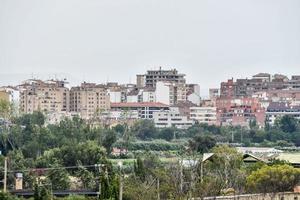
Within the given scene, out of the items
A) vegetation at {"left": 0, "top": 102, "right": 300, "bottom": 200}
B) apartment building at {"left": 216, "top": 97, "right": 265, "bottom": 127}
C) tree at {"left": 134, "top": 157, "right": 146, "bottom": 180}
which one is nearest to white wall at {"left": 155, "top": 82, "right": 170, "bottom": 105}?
apartment building at {"left": 216, "top": 97, "right": 265, "bottom": 127}

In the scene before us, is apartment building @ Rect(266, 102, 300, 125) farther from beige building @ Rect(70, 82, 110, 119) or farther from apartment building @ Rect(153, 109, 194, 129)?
beige building @ Rect(70, 82, 110, 119)

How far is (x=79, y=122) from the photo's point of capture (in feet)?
Result: 190

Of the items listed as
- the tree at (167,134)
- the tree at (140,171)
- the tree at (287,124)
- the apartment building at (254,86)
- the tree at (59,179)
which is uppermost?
the apartment building at (254,86)

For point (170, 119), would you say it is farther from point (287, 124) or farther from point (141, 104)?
point (287, 124)

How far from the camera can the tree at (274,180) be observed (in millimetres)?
30844

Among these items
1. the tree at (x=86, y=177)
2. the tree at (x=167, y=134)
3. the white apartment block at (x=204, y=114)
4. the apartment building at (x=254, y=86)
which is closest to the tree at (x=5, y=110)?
the tree at (x=167, y=134)

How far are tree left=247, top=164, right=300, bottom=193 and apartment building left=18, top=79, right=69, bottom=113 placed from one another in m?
67.9

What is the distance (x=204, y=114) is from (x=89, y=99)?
8777mm

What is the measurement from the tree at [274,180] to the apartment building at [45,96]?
67.9 m

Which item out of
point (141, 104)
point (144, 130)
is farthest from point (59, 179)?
point (141, 104)

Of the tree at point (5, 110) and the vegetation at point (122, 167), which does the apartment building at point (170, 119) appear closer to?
the vegetation at point (122, 167)

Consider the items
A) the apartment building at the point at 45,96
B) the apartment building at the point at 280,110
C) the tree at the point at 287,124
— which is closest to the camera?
the tree at the point at 287,124

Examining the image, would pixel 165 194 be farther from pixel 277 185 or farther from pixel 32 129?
pixel 32 129

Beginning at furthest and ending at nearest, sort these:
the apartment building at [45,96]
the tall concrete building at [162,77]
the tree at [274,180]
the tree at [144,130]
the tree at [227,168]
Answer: the tall concrete building at [162,77] → the apartment building at [45,96] → the tree at [144,130] → the tree at [227,168] → the tree at [274,180]
